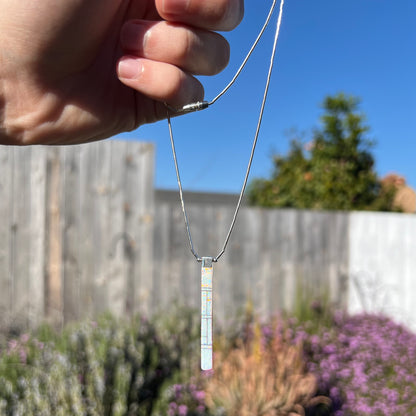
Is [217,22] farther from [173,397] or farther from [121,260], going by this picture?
[121,260]

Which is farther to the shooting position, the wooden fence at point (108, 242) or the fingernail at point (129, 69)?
the wooden fence at point (108, 242)

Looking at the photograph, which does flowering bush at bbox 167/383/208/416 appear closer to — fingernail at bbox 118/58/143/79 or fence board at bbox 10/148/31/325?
fence board at bbox 10/148/31/325

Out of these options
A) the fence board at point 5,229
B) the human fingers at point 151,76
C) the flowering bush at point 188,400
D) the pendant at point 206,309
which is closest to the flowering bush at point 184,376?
the flowering bush at point 188,400

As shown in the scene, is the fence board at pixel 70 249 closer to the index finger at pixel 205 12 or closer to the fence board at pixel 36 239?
the fence board at pixel 36 239

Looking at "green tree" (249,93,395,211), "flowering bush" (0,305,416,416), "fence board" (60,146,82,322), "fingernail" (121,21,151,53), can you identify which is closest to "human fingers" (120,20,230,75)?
"fingernail" (121,21,151,53)

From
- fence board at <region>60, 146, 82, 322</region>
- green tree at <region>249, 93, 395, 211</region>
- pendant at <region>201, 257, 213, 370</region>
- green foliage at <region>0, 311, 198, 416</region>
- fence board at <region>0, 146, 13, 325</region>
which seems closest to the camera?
pendant at <region>201, 257, 213, 370</region>

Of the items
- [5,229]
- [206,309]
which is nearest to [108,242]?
[5,229]

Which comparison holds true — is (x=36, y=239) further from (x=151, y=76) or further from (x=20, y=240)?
(x=151, y=76)
